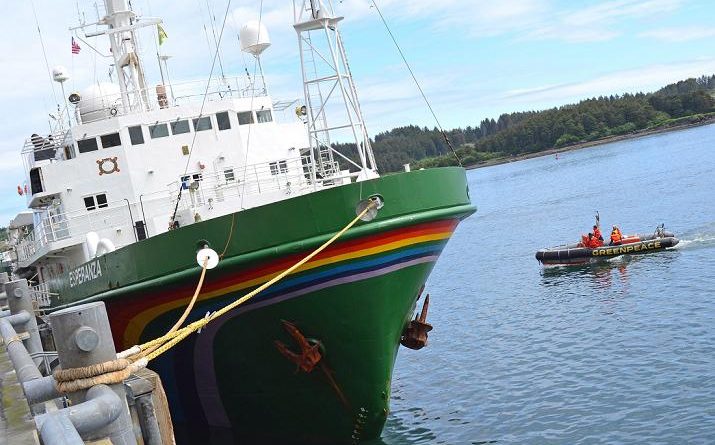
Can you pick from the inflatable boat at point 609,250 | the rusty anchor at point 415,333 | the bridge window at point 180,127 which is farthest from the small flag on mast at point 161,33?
the inflatable boat at point 609,250

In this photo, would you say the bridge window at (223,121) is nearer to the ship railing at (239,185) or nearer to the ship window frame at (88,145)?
the ship railing at (239,185)

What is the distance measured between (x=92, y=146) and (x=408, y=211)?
9183 mm

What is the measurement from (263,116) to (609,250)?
2007 cm

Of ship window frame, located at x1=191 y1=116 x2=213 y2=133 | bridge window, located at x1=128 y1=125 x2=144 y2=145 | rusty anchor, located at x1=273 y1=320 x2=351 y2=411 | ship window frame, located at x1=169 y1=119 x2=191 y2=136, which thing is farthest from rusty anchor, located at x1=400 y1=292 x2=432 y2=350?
bridge window, located at x1=128 y1=125 x2=144 y2=145

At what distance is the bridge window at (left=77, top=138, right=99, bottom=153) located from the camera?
685 inches

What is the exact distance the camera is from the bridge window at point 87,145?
57.1 feet

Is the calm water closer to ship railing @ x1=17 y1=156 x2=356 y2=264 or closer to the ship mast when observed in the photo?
ship railing @ x1=17 y1=156 x2=356 y2=264

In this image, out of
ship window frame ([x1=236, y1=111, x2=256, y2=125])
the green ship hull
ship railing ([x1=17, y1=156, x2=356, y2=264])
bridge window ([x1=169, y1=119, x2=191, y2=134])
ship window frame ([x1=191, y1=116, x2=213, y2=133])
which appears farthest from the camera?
ship window frame ([x1=236, y1=111, x2=256, y2=125])

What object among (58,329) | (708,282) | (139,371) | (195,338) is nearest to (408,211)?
(195,338)

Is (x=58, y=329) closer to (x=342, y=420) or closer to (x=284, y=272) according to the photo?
(x=284, y=272)

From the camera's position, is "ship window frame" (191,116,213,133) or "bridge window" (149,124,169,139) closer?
"bridge window" (149,124,169,139)

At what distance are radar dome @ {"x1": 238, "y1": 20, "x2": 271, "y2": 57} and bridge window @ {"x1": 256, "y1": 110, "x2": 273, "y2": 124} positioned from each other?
1599 mm

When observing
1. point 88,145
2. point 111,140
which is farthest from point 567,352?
point 88,145

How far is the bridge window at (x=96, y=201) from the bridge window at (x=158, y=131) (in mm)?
1749
